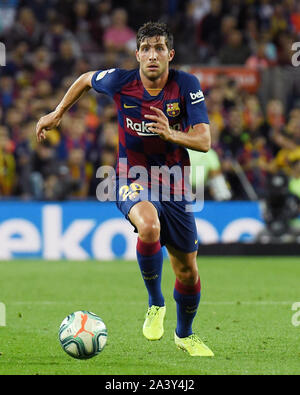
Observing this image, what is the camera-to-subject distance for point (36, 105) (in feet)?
49.6

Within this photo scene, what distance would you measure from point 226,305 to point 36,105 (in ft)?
23.5

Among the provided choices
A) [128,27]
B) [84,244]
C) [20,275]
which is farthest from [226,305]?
[128,27]

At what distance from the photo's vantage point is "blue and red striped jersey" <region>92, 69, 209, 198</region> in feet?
20.8

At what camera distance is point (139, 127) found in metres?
6.41

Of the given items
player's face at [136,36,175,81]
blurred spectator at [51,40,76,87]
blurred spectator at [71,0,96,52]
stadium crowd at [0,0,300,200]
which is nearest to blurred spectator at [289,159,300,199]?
stadium crowd at [0,0,300,200]

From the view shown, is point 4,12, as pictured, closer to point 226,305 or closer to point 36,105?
point 36,105

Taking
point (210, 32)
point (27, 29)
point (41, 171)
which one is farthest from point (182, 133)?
point (210, 32)

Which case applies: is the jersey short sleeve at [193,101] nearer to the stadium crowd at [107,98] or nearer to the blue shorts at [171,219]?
the blue shorts at [171,219]

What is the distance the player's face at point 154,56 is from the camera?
20.6 ft

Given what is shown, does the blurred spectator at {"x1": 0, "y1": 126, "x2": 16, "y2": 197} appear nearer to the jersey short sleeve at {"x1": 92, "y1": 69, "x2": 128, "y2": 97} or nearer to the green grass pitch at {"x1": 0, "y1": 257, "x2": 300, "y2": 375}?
the green grass pitch at {"x1": 0, "y1": 257, "x2": 300, "y2": 375}

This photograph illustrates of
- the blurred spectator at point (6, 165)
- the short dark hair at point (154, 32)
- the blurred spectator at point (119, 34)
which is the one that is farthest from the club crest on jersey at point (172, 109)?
the blurred spectator at point (119, 34)

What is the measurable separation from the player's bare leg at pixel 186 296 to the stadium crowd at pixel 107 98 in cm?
756

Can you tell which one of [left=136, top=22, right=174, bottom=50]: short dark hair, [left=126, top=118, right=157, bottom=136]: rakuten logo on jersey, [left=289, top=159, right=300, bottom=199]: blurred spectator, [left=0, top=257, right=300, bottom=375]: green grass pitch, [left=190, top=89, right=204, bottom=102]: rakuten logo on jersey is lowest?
[left=0, top=257, right=300, bottom=375]: green grass pitch

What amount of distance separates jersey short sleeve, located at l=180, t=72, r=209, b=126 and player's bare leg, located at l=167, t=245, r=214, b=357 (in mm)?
920
